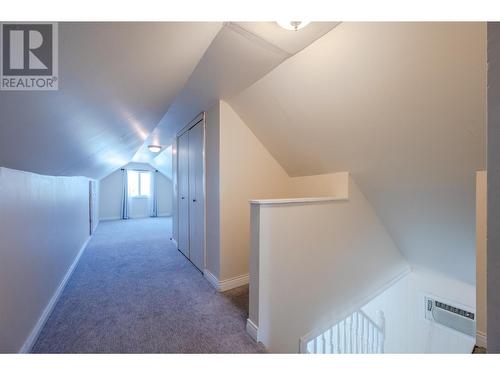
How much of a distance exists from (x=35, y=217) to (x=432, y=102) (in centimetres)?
290

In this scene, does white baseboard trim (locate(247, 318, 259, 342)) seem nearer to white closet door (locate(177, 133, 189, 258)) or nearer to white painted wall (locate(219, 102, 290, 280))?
white painted wall (locate(219, 102, 290, 280))

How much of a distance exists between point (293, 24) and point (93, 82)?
43.8 inches

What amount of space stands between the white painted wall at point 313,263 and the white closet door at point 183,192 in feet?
6.29

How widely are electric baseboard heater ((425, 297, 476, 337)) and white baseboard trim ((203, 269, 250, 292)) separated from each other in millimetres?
2511

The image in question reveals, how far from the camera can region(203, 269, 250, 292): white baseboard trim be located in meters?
2.25

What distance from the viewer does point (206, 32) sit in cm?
120

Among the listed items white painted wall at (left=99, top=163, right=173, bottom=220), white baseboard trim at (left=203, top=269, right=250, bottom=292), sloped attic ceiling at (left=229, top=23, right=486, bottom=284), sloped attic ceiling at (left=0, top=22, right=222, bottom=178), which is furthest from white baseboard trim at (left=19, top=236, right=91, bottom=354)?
white painted wall at (left=99, top=163, right=173, bottom=220)

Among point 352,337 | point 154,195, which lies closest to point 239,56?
point 352,337

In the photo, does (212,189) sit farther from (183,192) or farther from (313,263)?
(313,263)

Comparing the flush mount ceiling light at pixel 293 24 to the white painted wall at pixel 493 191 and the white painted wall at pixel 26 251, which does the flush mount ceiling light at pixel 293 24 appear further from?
the white painted wall at pixel 26 251

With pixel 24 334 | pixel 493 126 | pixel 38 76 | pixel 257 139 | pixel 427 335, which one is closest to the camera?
pixel 493 126

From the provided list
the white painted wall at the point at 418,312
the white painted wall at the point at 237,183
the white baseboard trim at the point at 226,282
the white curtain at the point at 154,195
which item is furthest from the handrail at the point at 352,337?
the white curtain at the point at 154,195
